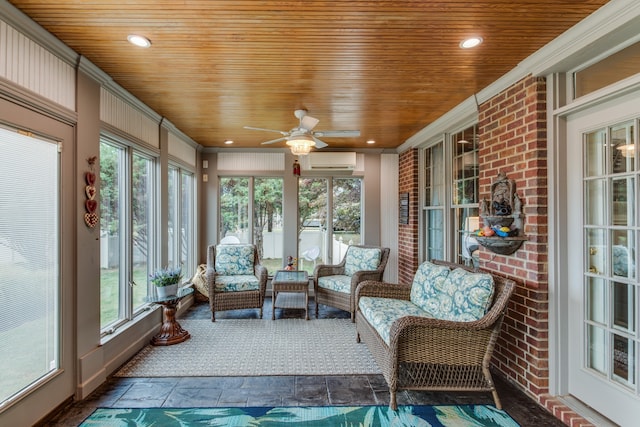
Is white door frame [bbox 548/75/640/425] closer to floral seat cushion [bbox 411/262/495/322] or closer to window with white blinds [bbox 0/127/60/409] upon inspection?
floral seat cushion [bbox 411/262/495/322]

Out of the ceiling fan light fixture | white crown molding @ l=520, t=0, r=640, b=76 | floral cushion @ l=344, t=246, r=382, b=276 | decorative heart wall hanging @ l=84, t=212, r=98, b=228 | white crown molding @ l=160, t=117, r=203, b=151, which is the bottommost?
floral cushion @ l=344, t=246, r=382, b=276

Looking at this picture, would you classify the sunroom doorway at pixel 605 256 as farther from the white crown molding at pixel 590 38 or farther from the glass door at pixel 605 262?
the white crown molding at pixel 590 38

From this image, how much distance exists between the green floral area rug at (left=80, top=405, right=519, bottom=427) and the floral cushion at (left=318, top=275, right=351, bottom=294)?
1.92 metres

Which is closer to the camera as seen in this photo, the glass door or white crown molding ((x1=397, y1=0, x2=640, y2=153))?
white crown molding ((x1=397, y1=0, x2=640, y2=153))

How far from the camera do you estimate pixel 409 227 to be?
16.0 ft

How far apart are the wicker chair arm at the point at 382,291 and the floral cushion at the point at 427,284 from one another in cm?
10

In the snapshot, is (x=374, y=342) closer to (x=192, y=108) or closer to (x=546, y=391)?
(x=546, y=391)

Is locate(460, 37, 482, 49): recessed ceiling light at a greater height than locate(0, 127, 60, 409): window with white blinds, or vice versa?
locate(460, 37, 482, 49): recessed ceiling light

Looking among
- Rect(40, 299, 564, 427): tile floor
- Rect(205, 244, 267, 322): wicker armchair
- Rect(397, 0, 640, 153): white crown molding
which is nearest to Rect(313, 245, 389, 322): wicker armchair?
Rect(205, 244, 267, 322): wicker armchair

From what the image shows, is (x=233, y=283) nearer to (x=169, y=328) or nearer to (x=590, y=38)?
(x=169, y=328)

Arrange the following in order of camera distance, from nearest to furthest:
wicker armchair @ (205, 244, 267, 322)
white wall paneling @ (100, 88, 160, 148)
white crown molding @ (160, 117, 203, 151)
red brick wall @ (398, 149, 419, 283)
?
white wall paneling @ (100, 88, 160, 148)
white crown molding @ (160, 117, 203, 151)
wicker armchair @ (205, 244, 267, 322)
red brick wall @ (398, 149, 419, 283)

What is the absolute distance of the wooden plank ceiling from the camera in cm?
173

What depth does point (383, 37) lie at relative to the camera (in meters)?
2.03

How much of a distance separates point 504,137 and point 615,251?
1138 millimetres
